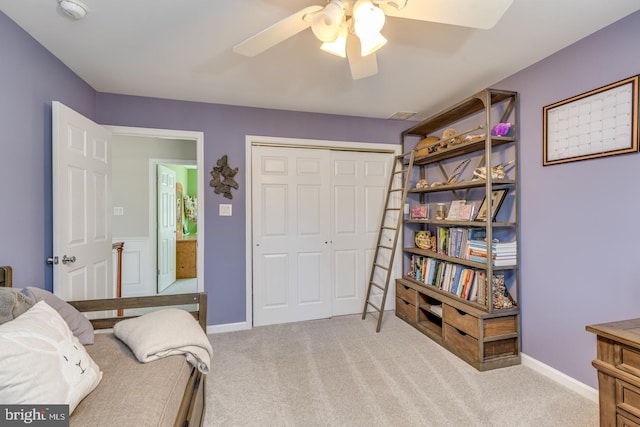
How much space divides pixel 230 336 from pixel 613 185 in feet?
10.3

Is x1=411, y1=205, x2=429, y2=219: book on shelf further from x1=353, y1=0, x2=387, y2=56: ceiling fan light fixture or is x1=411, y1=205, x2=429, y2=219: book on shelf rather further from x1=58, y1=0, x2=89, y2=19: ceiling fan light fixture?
x1=58, y1=0, x2=89, y2=19: ceiling fan light fixture

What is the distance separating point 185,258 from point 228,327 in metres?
2.73

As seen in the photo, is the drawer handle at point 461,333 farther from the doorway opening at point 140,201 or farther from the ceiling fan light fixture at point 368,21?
the doorway opening at point 140,201

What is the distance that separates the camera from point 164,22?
1695 millimetres

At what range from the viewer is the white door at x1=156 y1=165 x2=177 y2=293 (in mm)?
4219

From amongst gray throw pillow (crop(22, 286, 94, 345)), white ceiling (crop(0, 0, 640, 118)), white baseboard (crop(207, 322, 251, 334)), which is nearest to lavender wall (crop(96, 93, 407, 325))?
white baseboard (crop(207, 322, 251, 334))

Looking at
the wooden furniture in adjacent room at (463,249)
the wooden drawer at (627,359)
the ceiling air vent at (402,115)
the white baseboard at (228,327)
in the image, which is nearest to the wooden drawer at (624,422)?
the wooden drawer at (627,359)

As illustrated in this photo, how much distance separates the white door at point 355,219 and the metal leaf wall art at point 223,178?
1110 mm

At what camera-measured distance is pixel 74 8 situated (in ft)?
5.12

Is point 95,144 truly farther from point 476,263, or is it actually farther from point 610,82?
point 610,82

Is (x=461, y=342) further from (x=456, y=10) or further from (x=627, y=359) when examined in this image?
(x=456, y=10)

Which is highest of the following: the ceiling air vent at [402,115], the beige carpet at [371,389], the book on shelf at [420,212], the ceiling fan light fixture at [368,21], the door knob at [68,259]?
the ceiling air vent at [402,115]

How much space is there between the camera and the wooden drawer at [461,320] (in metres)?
2.25

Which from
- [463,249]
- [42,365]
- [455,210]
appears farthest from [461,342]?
[42,365]
